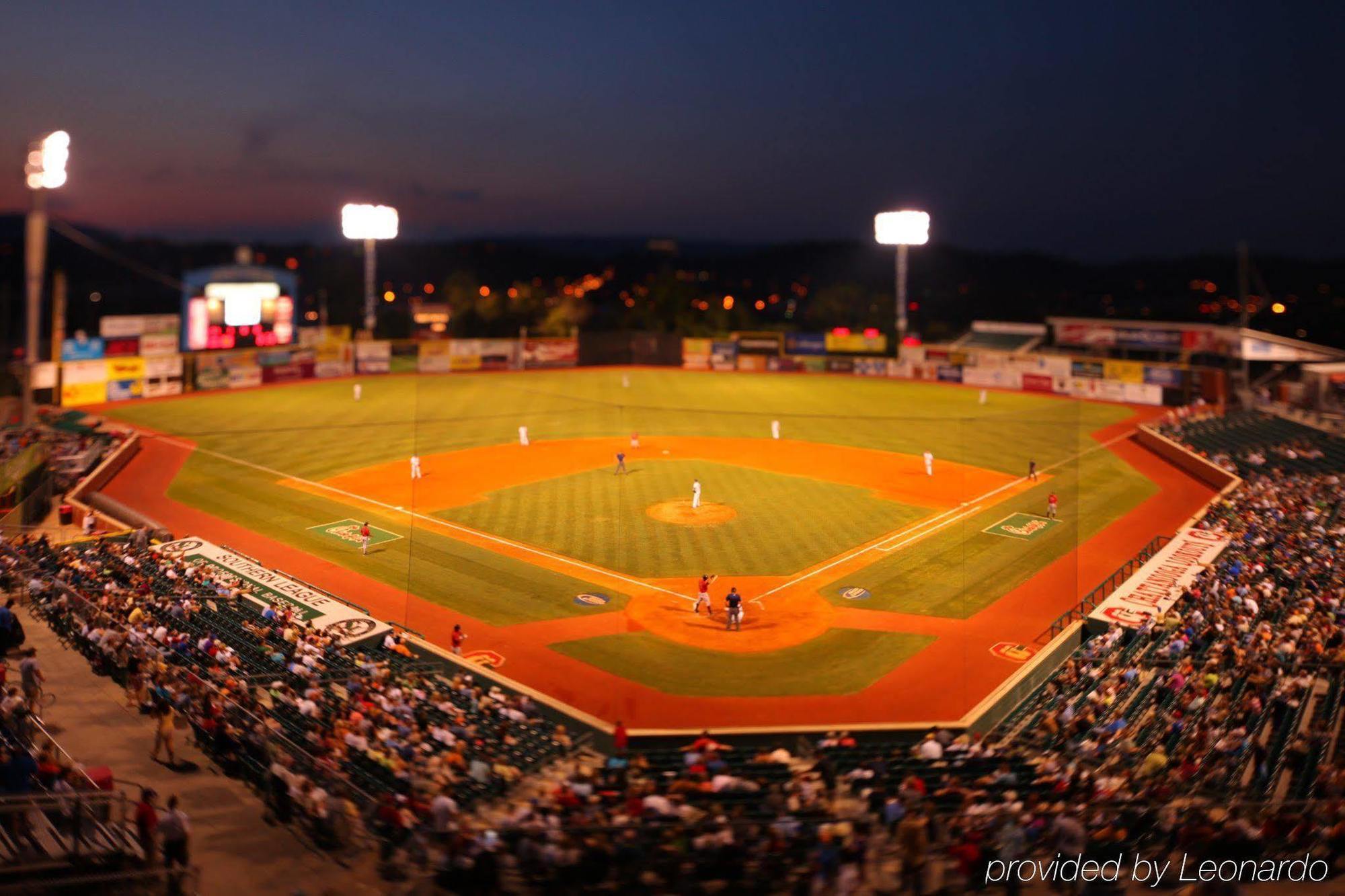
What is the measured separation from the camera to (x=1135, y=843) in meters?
10.5

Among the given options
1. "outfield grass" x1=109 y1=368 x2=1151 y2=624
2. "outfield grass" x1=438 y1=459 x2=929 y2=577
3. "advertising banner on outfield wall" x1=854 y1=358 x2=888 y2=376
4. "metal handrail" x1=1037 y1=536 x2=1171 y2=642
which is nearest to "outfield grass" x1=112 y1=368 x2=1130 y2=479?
"outfield grass" x1=109 y1=368 x2=1151 y2=624

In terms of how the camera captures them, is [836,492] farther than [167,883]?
Yes

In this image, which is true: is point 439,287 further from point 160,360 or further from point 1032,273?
point 160,360

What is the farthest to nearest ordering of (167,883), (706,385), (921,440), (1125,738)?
(706,385)
(921,440)
(1125,738)
(167,883)

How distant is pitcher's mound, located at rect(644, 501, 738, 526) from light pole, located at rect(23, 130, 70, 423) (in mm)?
16050

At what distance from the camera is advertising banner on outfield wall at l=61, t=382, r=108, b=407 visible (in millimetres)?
50438

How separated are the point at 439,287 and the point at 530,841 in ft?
547

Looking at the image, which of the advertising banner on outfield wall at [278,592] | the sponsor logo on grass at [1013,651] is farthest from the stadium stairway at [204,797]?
the sponsor logo on grass at [1013,651]

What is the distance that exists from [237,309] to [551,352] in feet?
84.0

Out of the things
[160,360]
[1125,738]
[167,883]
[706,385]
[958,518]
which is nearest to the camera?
[167,883]

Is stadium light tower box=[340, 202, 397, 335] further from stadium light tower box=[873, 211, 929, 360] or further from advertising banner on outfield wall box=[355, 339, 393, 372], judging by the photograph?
stadium light tower box=[873, 211, 929, 360]

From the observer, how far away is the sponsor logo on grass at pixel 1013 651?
19.5 m

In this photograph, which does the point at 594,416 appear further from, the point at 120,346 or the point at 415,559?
the point at 120,346

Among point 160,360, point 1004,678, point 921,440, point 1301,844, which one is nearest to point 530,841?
point 1301,844
